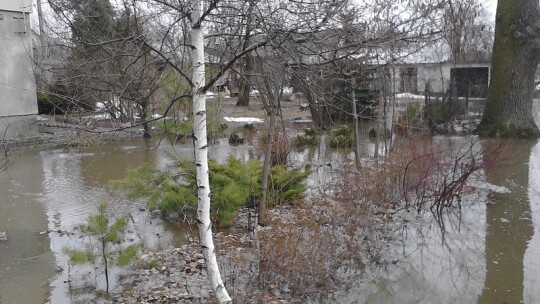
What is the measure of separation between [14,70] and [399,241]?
16.2m

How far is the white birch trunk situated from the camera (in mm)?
3871

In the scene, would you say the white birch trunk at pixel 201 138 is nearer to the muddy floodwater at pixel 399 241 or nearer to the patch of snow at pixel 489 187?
the muddy floodwater at pixel 399 241

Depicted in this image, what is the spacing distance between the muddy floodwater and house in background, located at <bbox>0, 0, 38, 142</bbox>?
6.47 metres

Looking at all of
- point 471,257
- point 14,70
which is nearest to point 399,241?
point 471,257

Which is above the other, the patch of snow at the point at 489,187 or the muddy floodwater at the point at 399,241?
the patch of snow at the point at 489,187

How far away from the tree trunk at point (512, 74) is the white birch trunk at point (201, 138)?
14.4m

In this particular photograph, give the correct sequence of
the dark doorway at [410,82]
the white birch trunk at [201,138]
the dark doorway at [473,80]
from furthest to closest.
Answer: the dark doorway at [410,82], the dark doorway at [473,80], the white birch trunk at [201,138]

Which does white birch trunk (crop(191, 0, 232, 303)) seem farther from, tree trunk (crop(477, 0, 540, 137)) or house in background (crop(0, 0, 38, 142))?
house in background (crop(0, 0, 38, 142))

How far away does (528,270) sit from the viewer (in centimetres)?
634

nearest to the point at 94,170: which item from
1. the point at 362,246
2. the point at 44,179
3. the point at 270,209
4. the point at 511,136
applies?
the point at 44,179

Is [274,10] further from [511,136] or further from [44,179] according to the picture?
[511,136]

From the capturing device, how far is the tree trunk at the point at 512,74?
16.0m

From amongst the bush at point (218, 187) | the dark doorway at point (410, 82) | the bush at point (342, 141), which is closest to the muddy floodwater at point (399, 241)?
the bush at point (218, 187)

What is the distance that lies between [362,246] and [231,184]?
2.14 m
